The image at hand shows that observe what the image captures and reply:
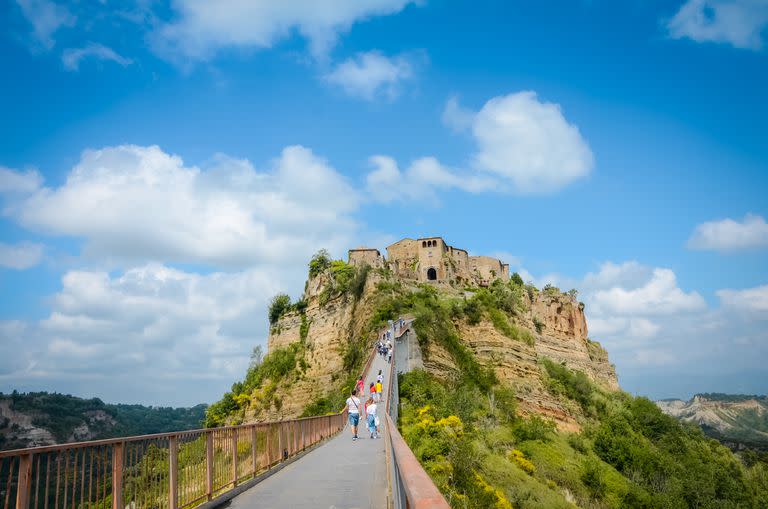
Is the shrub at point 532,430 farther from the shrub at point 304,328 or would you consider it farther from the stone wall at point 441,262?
the stone wall at point 441,262

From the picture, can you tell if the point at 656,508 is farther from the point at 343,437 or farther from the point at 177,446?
the point at 177,446

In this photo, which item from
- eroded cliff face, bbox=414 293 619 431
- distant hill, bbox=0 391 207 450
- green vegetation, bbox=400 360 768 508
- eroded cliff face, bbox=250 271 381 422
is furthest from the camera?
distant hill, bbox=0 391 207 450

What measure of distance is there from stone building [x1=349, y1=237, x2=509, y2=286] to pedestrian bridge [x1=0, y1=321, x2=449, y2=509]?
176ft

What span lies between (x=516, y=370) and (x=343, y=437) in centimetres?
2237

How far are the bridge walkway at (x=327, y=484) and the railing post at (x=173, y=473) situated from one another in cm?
121

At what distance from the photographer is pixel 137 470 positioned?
730 centimetres

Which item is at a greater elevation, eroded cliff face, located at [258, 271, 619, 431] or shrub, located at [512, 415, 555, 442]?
eroded cliff face, located at [258, 271, 619, 431]

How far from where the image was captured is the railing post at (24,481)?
17.3ft

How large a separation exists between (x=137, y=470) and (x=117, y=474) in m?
0.38

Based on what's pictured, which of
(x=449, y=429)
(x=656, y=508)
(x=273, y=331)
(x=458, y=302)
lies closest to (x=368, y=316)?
(x=458, y=302)

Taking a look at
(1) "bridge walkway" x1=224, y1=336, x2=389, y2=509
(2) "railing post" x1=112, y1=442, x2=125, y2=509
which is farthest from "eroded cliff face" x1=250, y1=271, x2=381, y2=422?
(2) "railing post" x1=112, y1=442, x2=125, y2=509

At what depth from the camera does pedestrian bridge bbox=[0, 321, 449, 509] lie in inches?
209

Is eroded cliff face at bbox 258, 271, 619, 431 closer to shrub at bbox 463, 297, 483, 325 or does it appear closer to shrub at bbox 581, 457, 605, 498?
shrub at bbox 463, 297, 483, 325

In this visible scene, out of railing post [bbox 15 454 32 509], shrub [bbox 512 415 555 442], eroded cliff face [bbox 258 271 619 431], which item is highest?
eroded cliff face [bbox 258 271 619 431]
